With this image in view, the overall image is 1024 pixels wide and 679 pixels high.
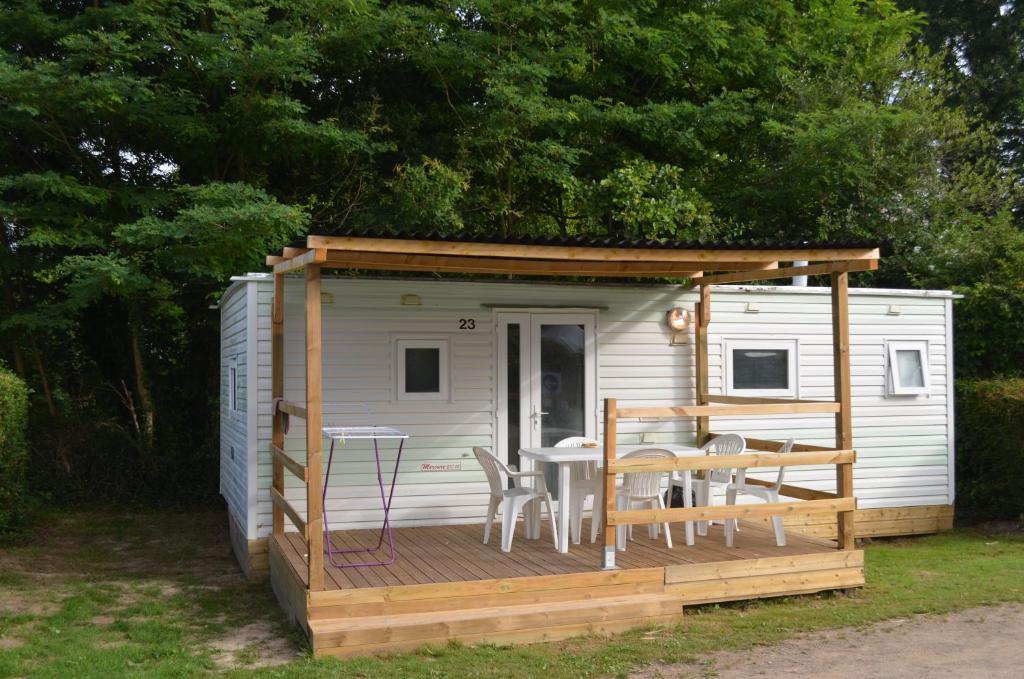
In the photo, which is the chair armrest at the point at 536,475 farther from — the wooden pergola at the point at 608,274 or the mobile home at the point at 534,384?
the wooden pergola at the point at 608,274

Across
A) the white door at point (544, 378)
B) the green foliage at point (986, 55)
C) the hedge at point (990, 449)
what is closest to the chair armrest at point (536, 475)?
the white door at point (544, 378)

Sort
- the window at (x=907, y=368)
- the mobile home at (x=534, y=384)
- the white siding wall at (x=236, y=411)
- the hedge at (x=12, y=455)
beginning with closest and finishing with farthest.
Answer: the mobile home at (x=534, y=384) < the white siding wall at (x=236, y=411) < the hedge at (x=12, y=455) < the window at (x=907, y=368)

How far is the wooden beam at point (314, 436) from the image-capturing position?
5605 millimetres

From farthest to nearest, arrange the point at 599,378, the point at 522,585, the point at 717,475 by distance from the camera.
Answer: the point at 599,378
the point at 717,475
the point at 522,585

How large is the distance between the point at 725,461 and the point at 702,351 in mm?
2202

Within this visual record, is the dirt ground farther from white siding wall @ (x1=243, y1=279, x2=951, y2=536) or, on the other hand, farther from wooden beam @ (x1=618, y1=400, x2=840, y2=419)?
white siding wall @ (x1=243, y1=279, x2=951, y2=536)

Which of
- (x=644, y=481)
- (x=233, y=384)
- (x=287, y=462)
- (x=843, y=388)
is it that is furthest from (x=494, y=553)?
(x=233, y=384)

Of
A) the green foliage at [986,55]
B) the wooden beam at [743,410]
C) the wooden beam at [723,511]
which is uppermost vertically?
the green foliage at [986,55]

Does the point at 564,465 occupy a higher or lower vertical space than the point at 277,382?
lower

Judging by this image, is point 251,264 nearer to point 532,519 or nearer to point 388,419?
point 388,419

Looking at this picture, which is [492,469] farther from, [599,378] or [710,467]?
[599,378]

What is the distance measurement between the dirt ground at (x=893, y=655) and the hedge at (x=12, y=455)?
6427mm

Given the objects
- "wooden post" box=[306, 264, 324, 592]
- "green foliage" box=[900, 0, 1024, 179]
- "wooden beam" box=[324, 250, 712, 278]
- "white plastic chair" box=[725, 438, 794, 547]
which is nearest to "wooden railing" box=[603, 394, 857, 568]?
"white plastic chair" box=[725, 438, 794, 547]

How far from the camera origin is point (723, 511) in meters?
6.64
